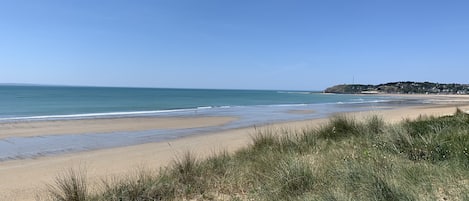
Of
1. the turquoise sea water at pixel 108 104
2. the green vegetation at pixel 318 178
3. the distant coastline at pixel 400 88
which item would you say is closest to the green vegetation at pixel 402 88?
the distant coastline at pixel 400 88

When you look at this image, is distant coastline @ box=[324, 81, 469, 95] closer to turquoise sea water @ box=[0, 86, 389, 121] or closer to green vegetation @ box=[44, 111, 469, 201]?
turquoise sea water @ box=[0, 86, 389, 121]

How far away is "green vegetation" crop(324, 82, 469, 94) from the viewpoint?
145 metres

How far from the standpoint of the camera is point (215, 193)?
5.16 m

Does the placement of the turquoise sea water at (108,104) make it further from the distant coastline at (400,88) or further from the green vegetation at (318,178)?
the distant coastline at (400,88)

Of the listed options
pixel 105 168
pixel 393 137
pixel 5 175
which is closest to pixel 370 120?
pixel 393 137

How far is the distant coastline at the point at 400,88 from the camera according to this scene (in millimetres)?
144550

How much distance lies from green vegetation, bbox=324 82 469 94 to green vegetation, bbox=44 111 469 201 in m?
147

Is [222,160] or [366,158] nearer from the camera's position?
[366,158]

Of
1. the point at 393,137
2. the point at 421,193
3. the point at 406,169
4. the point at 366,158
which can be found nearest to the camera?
the point at 421,193

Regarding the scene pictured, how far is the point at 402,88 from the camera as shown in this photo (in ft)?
488

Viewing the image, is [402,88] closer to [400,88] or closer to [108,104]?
[400,88]

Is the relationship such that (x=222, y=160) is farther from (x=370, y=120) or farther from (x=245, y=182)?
(x=370, y=120)

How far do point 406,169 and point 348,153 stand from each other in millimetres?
1509

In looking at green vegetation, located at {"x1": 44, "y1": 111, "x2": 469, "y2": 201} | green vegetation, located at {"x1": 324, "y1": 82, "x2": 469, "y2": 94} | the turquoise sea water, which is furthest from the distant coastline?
green vegetation, located at {"x1": 44, "y1": 111, "x2": 469, "y2": 201}
